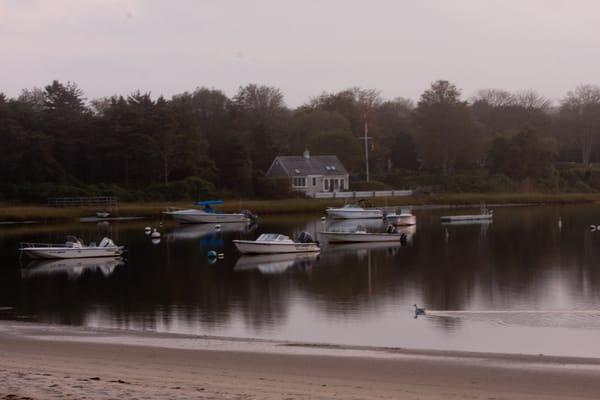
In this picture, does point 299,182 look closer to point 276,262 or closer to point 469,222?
point 469,222

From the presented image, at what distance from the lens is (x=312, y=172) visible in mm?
106562

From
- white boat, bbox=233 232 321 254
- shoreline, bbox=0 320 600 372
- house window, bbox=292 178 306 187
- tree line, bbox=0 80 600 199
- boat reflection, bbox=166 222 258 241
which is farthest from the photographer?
house window, bbox=292 178 306 187

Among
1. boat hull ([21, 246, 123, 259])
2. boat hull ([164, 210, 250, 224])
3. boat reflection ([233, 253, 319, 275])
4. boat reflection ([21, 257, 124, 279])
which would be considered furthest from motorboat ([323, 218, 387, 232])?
boat reflection ([21, 257, 124, 279])

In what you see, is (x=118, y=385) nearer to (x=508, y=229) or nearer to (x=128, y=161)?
(x=508, y=229)

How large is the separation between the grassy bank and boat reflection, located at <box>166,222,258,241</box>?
915cm

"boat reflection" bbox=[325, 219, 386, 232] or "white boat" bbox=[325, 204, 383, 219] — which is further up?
"white boat" bbox=[325, 204, 383, 219]

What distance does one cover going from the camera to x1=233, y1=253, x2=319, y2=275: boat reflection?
42.5 meters

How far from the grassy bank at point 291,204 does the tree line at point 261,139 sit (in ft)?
12.4

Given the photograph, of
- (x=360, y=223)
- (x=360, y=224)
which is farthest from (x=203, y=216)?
(x=360, y=224)

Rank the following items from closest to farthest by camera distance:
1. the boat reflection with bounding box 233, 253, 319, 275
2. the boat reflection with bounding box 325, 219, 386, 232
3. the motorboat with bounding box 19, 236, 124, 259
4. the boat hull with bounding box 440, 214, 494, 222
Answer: the boat reflection with bounding box 233, 253, 319, 275, the motorboat with bounding box 19, 236, 124, 259, the boat reflection with bounding box 325, 219, 386, 232, the boat hull with bounding box 440, 214, 494, 222

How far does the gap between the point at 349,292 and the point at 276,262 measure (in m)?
12.4

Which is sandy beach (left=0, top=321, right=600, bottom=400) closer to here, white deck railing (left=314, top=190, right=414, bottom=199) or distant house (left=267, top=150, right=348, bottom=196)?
white deck railing (left=314, top=190, right=414, bottom=199)

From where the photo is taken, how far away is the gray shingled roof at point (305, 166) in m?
106

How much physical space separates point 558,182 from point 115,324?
4004 inches
